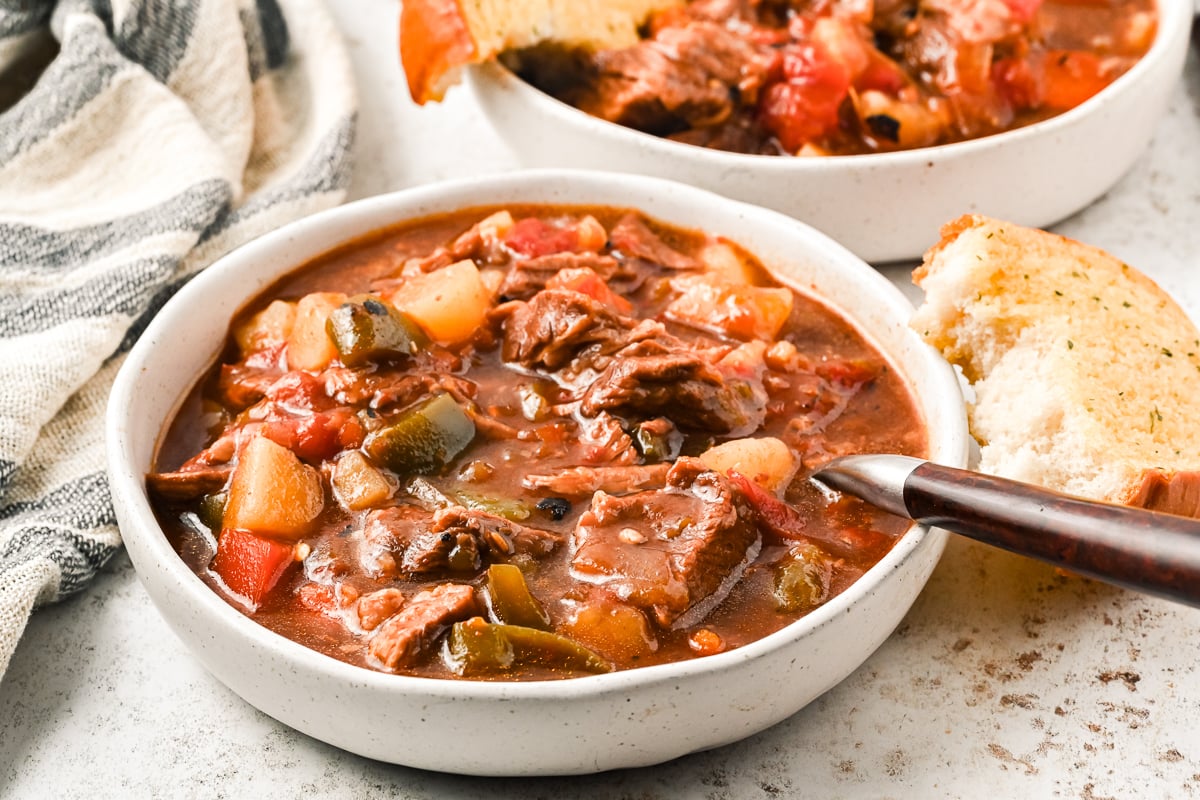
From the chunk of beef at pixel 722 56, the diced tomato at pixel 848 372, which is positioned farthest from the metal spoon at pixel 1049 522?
the chunk of beef at pixel 722 56

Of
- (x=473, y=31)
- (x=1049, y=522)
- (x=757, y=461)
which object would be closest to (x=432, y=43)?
(x=473, y=31)

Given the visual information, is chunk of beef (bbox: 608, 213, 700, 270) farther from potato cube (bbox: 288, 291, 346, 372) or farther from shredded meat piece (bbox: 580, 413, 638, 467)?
potato cube (bbox: 288, 291, 346, 372)

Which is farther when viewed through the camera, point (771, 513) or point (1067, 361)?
point (1067, 361)

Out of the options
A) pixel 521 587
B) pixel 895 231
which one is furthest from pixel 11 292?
pixel 895 231

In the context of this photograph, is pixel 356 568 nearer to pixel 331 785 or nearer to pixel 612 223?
pixel 331 785

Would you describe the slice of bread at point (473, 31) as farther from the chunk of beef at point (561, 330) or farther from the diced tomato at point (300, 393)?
the diced tomato at point (300, 393)

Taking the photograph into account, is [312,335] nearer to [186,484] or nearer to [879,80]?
[186,484]
